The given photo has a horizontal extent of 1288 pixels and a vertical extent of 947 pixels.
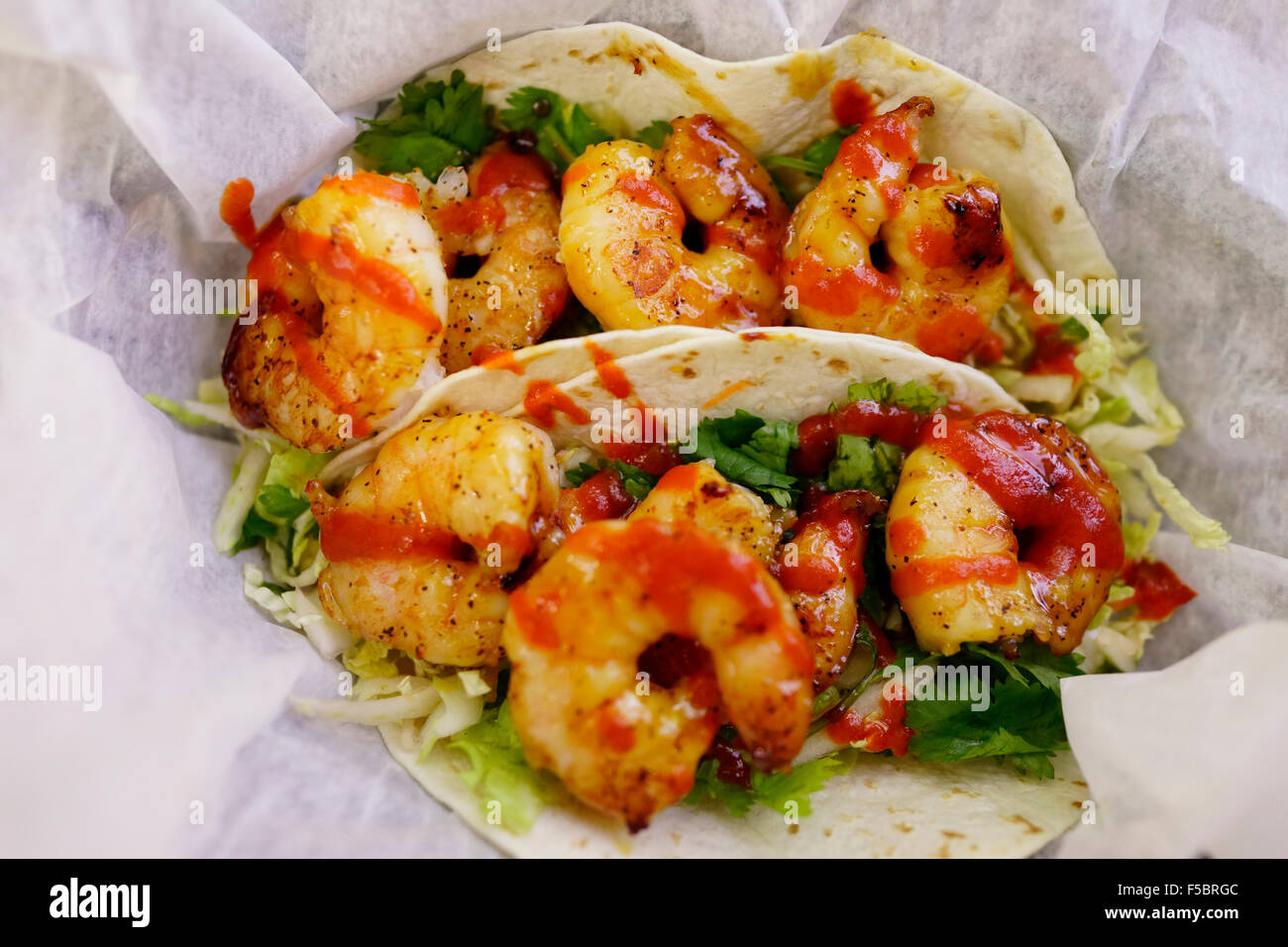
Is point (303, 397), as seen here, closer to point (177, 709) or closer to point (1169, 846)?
point (177, 709)

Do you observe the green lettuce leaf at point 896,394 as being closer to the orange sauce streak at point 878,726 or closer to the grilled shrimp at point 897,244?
the grilled shrimp at point 897,244

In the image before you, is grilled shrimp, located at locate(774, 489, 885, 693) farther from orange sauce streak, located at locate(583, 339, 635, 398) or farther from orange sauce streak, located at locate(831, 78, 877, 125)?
orange sauce streak, located at locate(831, 78, 877, 125)

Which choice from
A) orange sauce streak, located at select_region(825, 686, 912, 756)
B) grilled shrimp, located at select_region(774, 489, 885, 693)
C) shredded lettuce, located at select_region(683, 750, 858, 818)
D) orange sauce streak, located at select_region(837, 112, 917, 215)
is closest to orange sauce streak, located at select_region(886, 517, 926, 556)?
grilled shrimp, located at select_region(774, 489, 885, 693)

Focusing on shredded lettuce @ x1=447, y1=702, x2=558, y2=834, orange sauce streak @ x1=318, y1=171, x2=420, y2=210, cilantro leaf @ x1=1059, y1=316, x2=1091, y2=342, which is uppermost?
orange sauce streak @ x1=318, y1=171, x2=420, y2=210

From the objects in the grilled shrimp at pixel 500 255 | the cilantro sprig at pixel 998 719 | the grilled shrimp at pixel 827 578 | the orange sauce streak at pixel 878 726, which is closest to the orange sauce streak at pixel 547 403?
the grilled shrimp at pixel 500 255

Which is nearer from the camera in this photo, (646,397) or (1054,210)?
(646,397)

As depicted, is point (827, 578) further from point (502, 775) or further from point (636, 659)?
point (502, 775)
